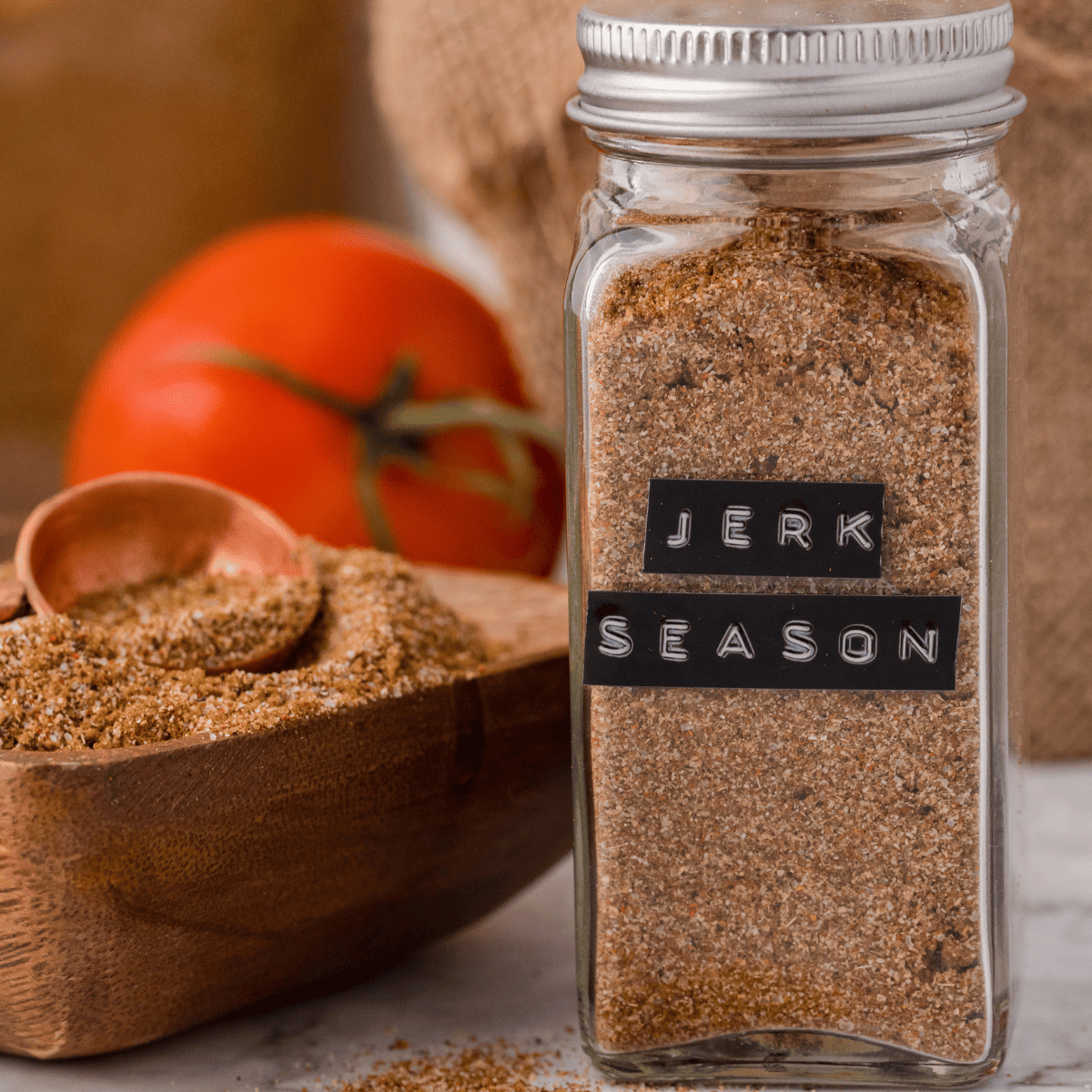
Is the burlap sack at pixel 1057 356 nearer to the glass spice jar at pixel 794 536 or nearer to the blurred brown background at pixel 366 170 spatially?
the blurred brown background at pixel 366 170

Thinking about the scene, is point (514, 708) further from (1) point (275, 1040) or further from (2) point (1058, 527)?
(2) point (1058, 527)

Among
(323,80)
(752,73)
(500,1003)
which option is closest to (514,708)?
(500,1003)

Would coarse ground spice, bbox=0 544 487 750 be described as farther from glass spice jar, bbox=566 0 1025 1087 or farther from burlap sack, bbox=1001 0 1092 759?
burlap sack, bbox=1001 0 1092 759

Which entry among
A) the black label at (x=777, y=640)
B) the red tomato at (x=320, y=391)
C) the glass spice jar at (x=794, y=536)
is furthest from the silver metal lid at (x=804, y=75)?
the red tomato at (x=320, y=391)

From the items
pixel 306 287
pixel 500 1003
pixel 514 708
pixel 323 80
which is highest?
pixel 323 80

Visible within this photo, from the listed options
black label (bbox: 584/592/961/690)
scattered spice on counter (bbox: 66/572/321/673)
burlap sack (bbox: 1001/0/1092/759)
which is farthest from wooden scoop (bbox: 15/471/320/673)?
burlap sack (bbox: 1001/0/1092/759)

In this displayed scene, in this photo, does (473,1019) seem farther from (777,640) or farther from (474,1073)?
(777,640)

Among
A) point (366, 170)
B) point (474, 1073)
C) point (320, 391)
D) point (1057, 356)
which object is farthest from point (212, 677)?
point (366, 170)
